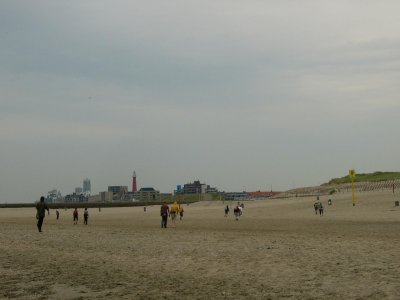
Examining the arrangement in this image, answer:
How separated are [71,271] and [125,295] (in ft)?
11.9

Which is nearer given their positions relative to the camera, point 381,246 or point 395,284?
point 395,284

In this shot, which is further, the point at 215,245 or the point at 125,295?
the point at 215,245

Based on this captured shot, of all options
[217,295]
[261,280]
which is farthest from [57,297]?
[261,280]

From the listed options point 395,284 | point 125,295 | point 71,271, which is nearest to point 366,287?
point 395,284

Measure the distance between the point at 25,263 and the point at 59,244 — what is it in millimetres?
5858

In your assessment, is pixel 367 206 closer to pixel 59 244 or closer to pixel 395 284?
pixel 59 244

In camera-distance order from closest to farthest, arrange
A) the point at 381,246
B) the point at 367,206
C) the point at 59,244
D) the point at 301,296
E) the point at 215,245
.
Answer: the point at 301,296
the point at 381,246
the point at 215,245
the point at 59,244
the point at 367,206

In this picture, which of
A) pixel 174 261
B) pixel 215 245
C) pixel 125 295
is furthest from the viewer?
pixel 215 245

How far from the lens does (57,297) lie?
9094mm

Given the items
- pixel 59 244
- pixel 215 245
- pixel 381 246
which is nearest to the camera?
pixel 381 246

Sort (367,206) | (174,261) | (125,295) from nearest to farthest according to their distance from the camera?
1. (125,295)
2. (174,261)
3. (367,206)

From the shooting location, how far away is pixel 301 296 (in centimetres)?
855

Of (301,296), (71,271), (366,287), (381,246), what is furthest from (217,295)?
(381,246)

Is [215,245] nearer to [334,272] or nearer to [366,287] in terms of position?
[334,272]
